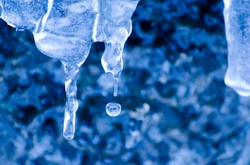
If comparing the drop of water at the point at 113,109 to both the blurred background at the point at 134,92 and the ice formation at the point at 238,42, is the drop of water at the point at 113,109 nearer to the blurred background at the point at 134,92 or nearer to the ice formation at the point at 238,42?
the blurred background at the point at 134,92

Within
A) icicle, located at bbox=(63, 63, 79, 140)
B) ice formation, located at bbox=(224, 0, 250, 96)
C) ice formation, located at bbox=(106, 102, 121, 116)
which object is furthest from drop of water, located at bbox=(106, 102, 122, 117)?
ice formation, located at bbox=(224, 0, 250, 96)

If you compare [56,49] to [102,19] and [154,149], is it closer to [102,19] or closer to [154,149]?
[102,19]

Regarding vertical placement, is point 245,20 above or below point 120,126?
above

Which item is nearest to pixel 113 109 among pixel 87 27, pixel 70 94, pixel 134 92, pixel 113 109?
pixel 113 109

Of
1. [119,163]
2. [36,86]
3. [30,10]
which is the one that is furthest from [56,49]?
[119,163]

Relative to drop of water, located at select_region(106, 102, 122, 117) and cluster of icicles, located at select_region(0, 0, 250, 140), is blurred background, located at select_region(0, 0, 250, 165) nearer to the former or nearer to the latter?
drop of water, located at select_region(106, 102, 122, 117)

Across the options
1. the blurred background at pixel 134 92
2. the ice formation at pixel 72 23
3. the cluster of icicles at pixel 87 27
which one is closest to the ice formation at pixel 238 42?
the cluster of icicles at pixel 87 27

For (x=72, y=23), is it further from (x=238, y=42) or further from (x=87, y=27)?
(x=238, y=42)
